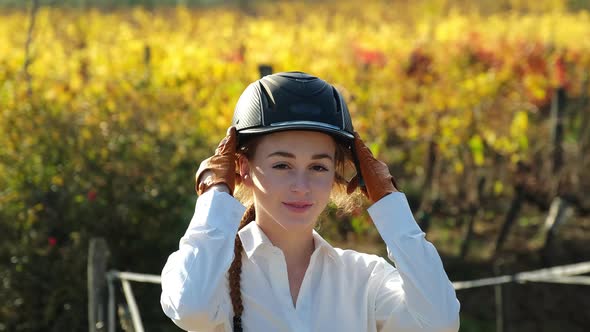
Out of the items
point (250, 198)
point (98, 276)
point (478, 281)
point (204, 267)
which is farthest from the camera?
point (98, 276)

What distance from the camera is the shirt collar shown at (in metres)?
2.59

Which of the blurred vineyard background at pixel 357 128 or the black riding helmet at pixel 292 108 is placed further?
the blurred vineyard background at pixel 357 128

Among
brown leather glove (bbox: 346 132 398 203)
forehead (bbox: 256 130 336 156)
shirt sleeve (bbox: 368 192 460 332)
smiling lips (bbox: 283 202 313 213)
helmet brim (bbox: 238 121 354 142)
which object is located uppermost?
helmet brim (bbox: 238 121 354 142)

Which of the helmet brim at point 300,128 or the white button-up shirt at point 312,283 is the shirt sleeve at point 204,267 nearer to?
the white button-up shirt at point 312,283

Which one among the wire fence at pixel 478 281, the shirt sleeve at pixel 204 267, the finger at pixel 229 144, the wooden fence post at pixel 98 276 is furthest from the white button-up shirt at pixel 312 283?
the wooden fence post at pixel 98 276

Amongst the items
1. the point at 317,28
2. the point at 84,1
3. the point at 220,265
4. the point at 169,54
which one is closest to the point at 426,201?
the point at 169,54

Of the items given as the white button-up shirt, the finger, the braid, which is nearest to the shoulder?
the white button-up shirt

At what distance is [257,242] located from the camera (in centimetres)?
259

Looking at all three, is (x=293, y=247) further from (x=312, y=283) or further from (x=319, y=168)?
(x=319, y=168)

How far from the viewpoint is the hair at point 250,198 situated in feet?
8.24

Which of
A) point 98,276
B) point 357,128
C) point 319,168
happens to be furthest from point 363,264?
point 357,128

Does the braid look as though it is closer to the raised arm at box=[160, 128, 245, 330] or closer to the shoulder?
the raised arm at box=[160, 128, 245, 330]

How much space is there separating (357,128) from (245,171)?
13.1ft

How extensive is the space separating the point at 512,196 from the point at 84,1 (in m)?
13.0
